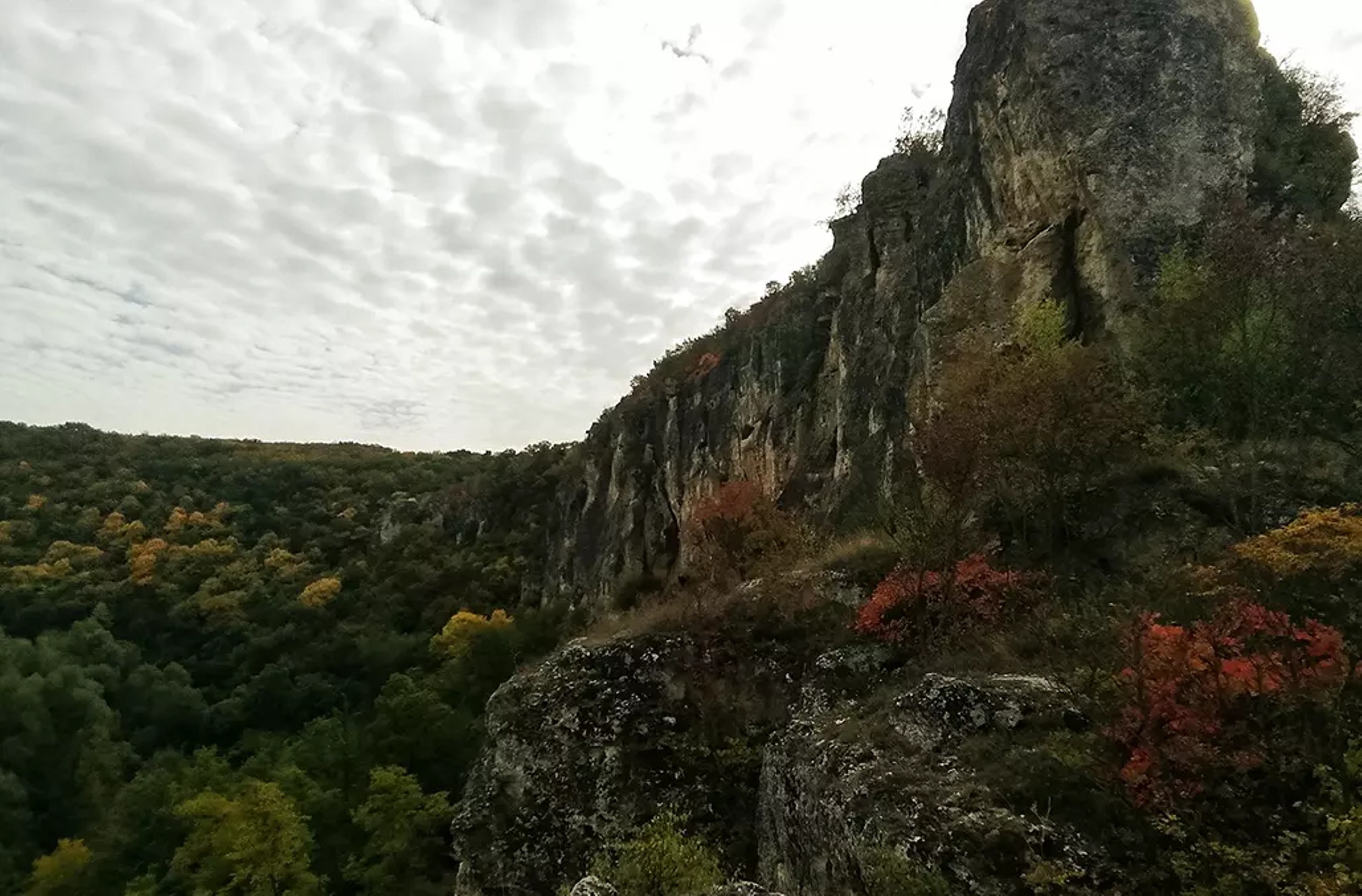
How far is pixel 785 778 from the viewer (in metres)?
9.78

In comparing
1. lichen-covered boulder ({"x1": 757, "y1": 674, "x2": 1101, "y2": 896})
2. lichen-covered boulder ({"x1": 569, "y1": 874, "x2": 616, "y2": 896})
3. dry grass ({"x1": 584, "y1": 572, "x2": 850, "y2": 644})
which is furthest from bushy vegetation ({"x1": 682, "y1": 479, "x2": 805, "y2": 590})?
lichen-covered boulder ({"x1": 569, "y1": 874, "x2": 616, "y2": 896})

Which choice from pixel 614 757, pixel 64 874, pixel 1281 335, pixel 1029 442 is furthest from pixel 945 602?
pixel 64 874

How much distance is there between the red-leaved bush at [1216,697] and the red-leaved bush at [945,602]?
4.28 m

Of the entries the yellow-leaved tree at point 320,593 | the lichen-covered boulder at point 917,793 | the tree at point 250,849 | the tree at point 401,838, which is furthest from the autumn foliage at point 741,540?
the yellow-leaved tree at point 320,593

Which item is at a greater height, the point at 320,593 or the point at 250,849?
the point at 320,593

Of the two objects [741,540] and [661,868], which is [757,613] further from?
[661,868]

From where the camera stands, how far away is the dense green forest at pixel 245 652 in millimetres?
26953

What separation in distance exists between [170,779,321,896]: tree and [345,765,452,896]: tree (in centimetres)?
170

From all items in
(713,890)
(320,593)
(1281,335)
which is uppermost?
(1281,335)

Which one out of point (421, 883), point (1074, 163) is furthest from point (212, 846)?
point (1074, 163)

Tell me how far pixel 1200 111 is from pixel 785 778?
18.5 meters

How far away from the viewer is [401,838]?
24.9m

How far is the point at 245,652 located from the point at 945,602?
51638mm

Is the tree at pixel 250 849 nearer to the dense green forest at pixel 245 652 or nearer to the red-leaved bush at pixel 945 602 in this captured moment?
the dense green forest at pixel 245 652
